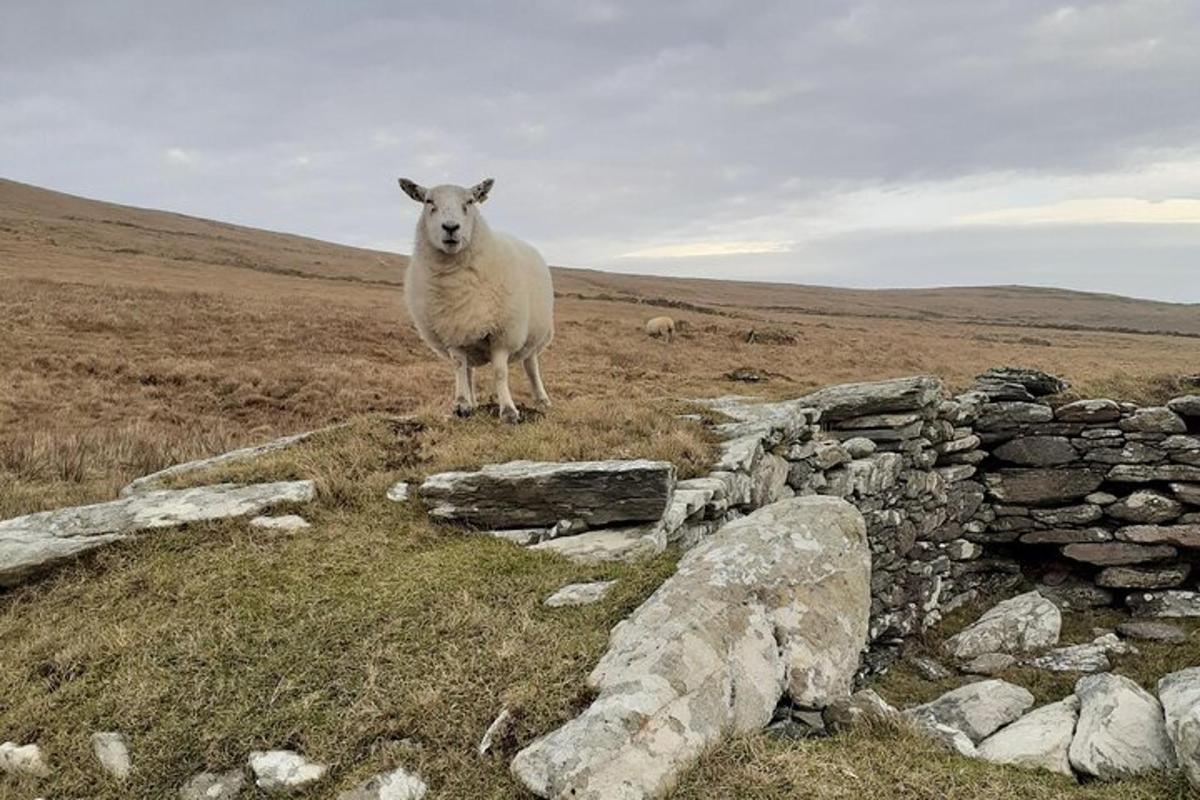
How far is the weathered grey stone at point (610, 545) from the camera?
6.94 meters

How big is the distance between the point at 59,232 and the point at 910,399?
76219 millimetres

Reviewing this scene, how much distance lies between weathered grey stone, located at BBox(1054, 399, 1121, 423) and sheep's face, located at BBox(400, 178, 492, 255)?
13112 mm

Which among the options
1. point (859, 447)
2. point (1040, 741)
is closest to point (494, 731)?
point (1040, 741)

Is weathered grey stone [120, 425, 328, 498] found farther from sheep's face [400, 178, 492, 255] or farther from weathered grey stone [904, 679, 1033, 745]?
weathered grey stone [904, 679, 1033, 745]

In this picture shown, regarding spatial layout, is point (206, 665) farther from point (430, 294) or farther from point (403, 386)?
point (403, 386)

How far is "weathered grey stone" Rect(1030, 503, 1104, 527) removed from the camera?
52.9 ft

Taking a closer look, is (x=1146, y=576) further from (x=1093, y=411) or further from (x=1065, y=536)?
(x=1093, y=411)

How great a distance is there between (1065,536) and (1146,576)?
1.53 metres

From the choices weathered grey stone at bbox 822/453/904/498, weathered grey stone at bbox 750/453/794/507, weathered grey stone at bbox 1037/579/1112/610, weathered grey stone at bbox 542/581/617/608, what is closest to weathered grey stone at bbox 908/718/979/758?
weathered grey stone at bbox 542/581/617/608

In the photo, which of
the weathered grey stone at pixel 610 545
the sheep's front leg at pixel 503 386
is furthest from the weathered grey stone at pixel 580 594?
the sheep's front leg at pixel 503 386

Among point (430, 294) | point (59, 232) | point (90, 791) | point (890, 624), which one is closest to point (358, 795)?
point (90, 791)

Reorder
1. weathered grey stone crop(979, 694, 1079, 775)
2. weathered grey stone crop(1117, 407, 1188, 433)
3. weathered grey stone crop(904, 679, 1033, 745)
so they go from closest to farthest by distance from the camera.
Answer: weathered grey stone crop(979, 694, 1079, 775)
weathered grey stone crop(904, 679, 1033, 745)
weathered grey stone crop(1117, 407, 1188, 433)

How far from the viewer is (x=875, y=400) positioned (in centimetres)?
1452

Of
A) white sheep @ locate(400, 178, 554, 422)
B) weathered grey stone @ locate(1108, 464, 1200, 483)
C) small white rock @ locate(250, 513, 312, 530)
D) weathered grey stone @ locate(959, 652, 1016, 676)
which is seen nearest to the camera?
small white rock @ locate(250, 513, 312, 530)
